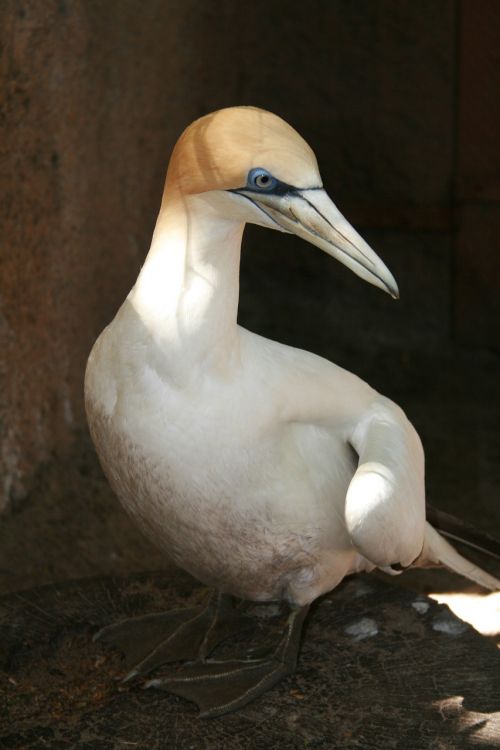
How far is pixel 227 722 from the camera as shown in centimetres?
259

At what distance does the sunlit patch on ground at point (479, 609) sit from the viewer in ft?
12.7

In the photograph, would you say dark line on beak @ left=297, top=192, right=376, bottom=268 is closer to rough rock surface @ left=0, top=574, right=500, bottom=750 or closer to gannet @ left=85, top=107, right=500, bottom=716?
gannet @ left=85, top=107, right=500, bottom=716

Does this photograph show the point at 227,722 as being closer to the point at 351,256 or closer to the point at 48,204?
the point at 351,256

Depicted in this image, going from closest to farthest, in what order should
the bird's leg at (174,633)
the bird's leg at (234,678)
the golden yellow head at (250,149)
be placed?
1. the golden yellow head at (250,149)
2. the bird's leg at (234,678)
3. the bird's leg at (174,633)

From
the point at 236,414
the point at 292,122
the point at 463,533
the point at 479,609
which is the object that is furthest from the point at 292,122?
the point at 236,414

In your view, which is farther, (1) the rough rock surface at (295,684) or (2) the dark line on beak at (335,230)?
(1) the rough rock surface at (295,684)

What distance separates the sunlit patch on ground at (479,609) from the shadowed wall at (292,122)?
1.61 meters

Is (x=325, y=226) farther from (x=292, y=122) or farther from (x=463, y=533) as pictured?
(x=292, y=122)

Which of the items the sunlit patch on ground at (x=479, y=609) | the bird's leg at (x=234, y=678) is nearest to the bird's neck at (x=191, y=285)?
the bird's leg at (x=234, y=678)

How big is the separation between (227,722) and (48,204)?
2204 mm

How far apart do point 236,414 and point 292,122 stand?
3990 mm

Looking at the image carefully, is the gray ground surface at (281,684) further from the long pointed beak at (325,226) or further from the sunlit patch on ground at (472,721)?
the long pointed beak at (325,226)

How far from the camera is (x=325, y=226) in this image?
7.48 ft

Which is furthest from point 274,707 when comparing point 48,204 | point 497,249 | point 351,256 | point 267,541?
point 497,249
